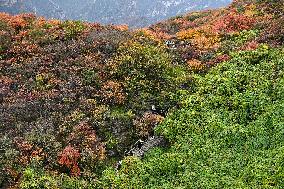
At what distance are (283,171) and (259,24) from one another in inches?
671

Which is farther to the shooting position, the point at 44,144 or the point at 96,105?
the point at 96,105

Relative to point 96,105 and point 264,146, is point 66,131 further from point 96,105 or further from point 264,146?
point 264,146

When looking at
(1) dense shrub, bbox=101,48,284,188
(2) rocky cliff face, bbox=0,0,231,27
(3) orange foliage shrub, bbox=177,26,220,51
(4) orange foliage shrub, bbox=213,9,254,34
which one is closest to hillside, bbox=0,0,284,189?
(1) dense shrub, bbox=101,48,284,188

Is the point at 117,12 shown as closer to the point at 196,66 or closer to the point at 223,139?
the point at 196,66

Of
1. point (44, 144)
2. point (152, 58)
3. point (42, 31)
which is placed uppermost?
point (42, 31)

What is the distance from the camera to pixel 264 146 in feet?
55.1

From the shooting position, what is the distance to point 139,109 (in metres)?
21.8

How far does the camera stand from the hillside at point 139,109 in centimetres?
1688

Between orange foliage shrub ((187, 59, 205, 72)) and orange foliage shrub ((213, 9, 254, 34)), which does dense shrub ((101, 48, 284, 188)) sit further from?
orange foliage shrub ((213, 9, 254, 34))

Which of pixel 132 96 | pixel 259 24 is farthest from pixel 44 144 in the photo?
pixel 259 24

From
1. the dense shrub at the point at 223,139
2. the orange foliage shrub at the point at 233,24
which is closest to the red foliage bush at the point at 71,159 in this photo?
the dense shrub at the point at 223,139

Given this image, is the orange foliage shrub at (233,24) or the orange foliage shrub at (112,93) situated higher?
the orange foliage shrub at (233,24)

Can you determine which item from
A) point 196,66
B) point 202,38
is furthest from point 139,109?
point 202,38

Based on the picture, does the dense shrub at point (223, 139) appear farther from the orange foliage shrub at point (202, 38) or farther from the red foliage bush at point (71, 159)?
the orange foliage shrub at point (202, 38)
